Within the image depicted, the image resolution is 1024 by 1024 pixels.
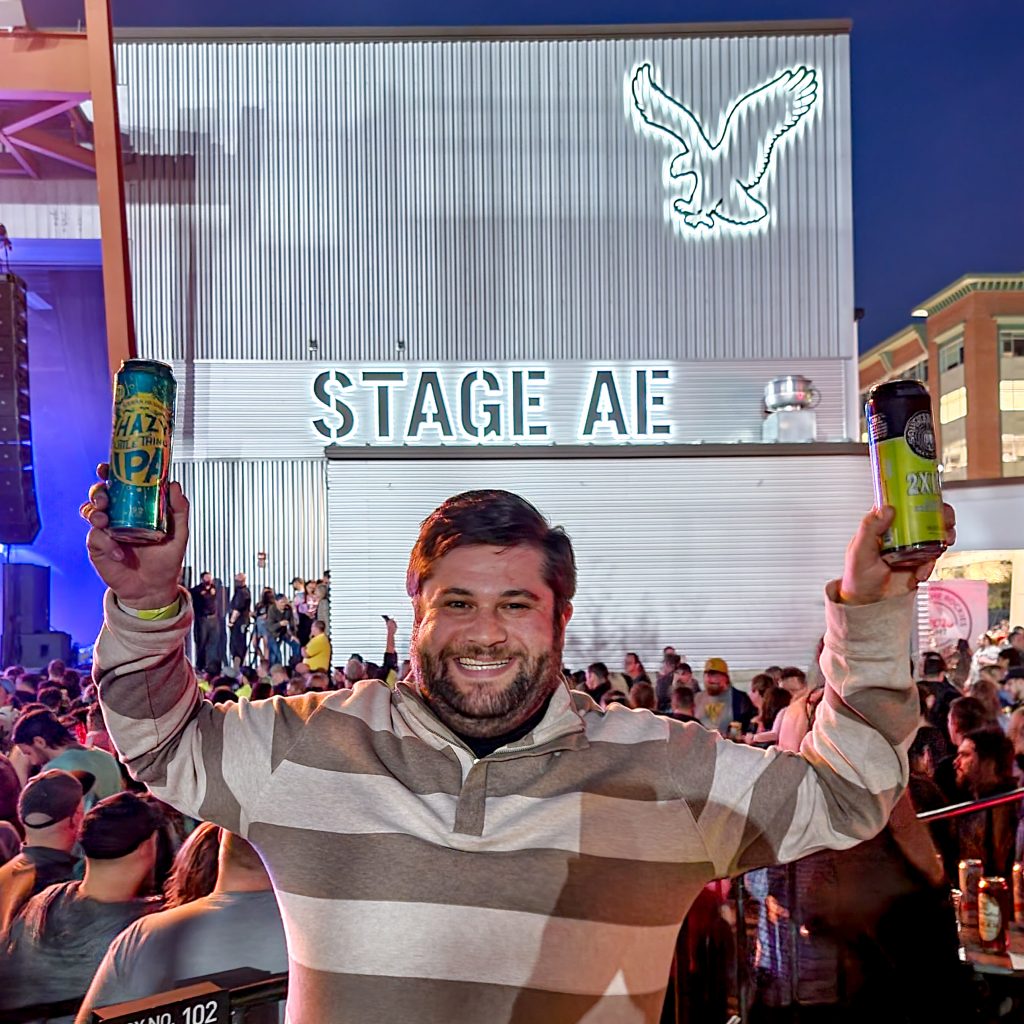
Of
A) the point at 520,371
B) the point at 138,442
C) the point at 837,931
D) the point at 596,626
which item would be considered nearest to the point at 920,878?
the point at 837,931

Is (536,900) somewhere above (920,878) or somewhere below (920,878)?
above

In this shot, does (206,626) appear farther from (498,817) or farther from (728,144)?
(498,817)

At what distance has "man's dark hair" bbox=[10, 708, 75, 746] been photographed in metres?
6.22

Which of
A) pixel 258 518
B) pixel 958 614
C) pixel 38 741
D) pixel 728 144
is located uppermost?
pixel 728 144

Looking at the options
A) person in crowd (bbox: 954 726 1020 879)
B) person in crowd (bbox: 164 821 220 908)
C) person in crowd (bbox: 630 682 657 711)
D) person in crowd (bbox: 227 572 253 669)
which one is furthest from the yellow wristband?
person in crowd (bbox: 227 572 253 669)

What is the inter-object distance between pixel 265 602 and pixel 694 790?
15.9 meters

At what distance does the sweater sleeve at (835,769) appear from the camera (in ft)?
6.32

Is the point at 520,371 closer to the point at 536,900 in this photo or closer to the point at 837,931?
the point at 837,931

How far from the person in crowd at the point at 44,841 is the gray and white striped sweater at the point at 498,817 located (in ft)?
7.29

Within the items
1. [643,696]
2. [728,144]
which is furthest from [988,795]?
[728,144]

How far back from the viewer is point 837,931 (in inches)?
159

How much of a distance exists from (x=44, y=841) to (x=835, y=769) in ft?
10.4

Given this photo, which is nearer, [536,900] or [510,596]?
[536,900]

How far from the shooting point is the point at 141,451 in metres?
2.08
